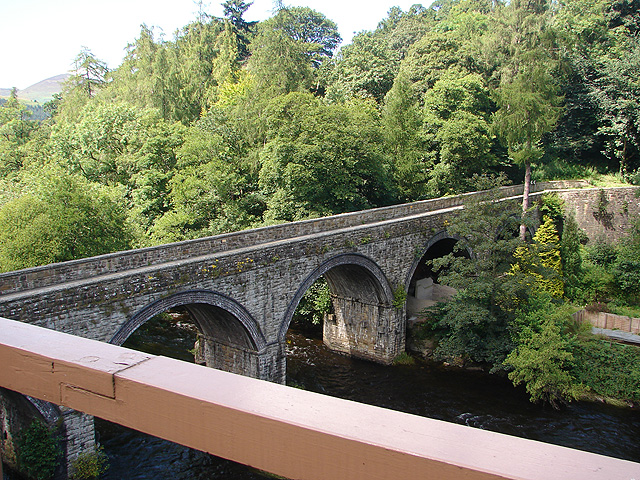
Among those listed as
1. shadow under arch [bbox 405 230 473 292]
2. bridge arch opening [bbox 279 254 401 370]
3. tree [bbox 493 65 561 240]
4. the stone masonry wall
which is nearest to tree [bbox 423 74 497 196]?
shadow under arch [bbox 405 230 473 292]

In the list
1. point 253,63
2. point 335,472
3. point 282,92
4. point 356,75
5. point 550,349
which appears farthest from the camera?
point 356,75

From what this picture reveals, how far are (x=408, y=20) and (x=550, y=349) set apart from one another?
61.3 m

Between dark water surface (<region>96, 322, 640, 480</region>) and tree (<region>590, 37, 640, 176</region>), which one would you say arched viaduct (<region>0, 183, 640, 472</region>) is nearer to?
dark water surface (<region>96, 322, 640, 480</region>)

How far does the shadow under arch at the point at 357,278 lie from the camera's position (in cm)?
2180

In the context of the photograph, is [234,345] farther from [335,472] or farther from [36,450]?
[335,472]

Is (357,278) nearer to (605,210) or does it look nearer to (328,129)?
(328,129)

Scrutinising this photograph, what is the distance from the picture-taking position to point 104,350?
6.74 ft

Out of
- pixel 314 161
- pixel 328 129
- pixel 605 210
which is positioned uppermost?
pixel 328 129

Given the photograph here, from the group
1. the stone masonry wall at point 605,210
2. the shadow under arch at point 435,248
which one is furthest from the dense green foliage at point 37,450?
the stone masonry wall at point 605,210

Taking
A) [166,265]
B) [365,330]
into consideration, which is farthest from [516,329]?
[166,265]

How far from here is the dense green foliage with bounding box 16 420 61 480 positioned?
1359 centimetres

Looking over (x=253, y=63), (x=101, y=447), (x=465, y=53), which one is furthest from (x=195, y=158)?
(x=465, y=53)

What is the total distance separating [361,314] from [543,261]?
36.8ft

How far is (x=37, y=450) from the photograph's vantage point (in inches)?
537
